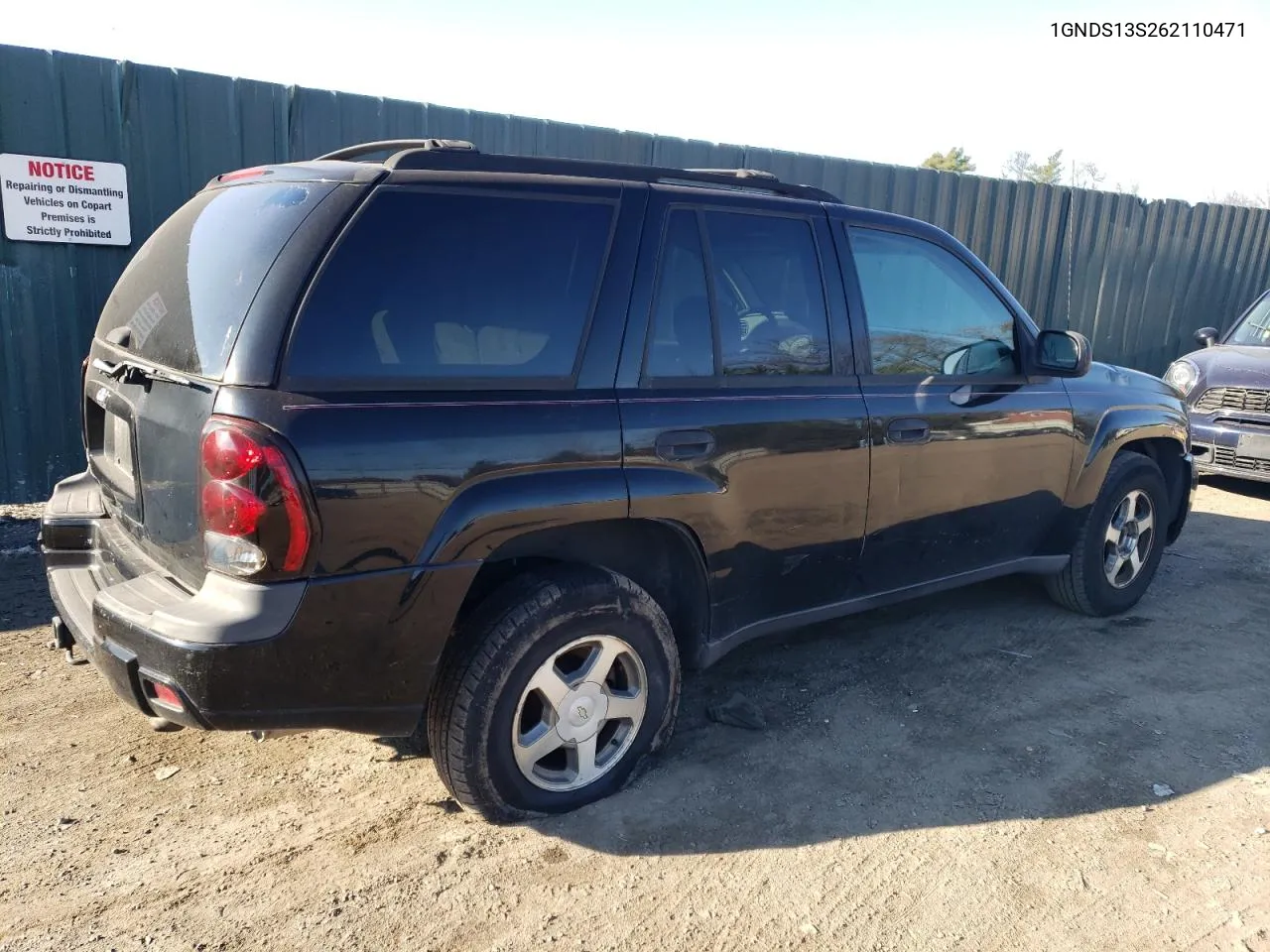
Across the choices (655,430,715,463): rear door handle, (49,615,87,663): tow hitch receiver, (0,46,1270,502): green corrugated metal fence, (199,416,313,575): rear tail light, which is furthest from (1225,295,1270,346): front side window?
(49,615,87,663): tow hitch receiver

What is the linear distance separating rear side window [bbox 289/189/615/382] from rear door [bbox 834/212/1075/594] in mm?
1295

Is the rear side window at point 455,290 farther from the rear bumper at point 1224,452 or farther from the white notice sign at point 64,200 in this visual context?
the rear bumper at point 1224,452

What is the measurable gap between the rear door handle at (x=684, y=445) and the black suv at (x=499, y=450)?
13 mm

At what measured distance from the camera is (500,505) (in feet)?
8.47

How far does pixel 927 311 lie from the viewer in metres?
3.87

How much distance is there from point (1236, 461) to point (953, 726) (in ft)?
18.8

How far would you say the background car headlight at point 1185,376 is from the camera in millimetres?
8195

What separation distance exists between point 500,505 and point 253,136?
184 inches

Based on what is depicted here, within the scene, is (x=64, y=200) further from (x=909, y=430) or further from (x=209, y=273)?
(x=909, y=430)

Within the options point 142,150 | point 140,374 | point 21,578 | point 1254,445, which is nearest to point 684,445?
point 140,374

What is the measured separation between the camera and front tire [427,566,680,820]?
8.90 ft

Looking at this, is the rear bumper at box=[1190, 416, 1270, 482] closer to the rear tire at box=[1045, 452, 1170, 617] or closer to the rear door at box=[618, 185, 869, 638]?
the rear tire at box=[1045, 452, 1170, 617]

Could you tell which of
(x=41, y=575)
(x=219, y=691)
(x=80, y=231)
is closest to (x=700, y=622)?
(x=219, y=691)

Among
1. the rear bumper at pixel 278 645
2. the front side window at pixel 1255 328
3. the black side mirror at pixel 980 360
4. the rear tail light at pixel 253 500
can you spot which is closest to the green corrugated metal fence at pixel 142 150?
the front side window at pixel 1255 328
